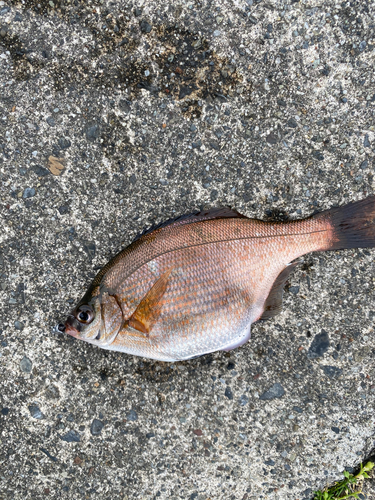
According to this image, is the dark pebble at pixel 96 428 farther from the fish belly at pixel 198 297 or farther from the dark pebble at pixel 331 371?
the dark pebble at pixel 331 371

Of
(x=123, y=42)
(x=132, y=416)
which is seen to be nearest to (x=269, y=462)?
(x=132, y=416)

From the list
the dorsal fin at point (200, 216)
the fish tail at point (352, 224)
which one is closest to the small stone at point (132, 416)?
the dorsal fin at point (200, 216)

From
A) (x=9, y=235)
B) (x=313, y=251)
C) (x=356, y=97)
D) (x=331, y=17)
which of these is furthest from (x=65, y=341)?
(x=331, y=17)

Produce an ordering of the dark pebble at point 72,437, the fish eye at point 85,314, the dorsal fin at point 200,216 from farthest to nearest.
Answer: the dark pebble at point 72,437
the dorsal fin at point 200,216
the fish eye at point 85,314

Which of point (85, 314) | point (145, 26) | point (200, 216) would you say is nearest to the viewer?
point (85, 314)

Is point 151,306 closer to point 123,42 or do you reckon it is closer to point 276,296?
point 276,296

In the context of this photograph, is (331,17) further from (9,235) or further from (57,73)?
(9,235)

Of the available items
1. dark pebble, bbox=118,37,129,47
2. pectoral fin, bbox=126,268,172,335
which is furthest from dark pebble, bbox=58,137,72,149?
pectoral fin, bbox=126,268,172,335
